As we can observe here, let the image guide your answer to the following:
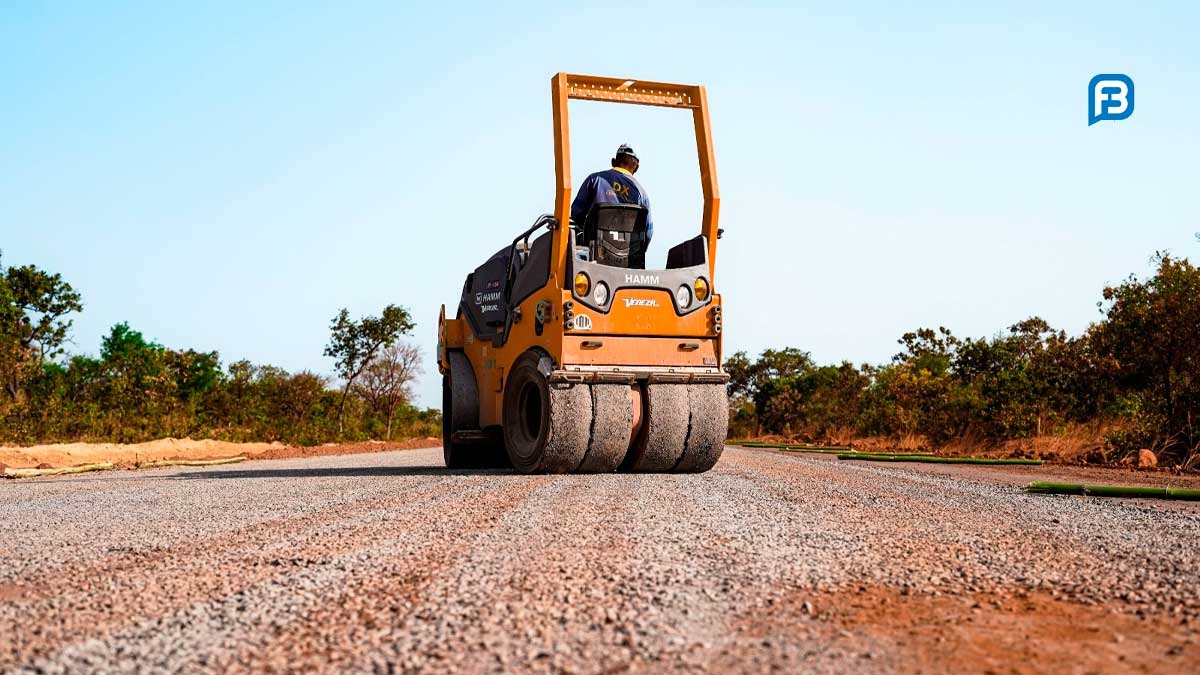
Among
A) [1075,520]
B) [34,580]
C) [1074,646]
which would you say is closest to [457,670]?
[1074,646]

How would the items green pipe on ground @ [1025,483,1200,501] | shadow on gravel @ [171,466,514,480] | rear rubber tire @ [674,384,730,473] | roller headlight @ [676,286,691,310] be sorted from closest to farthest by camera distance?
1. green pipe on ground @ [1025,483,1200,501]
2. rear rubber tire @ [674,384,730,473]
3. roller headlight @ [676,286,691,310]
4. shadow on gravel @ [171,466,514,480]

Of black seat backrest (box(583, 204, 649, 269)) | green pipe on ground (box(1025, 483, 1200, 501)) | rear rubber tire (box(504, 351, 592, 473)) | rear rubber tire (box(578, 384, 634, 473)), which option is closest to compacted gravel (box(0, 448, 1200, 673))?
green pipe on ground (box(1025, 483, 1200, 501))

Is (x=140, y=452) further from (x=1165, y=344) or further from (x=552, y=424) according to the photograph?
(x=1165, y=344)

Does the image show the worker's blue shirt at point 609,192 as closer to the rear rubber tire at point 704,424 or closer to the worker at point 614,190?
the worker at point 614,190

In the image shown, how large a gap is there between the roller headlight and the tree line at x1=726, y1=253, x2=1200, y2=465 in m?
7.67

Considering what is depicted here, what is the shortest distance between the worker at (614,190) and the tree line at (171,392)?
1475 cm

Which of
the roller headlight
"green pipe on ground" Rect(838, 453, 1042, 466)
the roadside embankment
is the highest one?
the roller headlight

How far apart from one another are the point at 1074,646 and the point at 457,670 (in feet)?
5.91

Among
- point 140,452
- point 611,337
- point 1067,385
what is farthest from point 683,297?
point 140,452

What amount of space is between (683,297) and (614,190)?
1392 millimetres

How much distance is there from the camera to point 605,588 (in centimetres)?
354

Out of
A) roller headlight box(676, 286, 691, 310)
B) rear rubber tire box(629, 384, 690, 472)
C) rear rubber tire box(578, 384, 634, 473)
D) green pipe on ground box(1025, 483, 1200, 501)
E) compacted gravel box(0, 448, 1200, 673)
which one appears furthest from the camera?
roller headlight box(676, 286, 691, 310)

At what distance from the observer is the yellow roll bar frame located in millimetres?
9875

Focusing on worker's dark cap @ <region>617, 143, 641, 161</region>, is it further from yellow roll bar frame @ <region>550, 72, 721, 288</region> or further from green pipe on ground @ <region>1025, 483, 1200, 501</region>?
green pipe on ground @ <region>1025, 483, 1200, 501</region>
